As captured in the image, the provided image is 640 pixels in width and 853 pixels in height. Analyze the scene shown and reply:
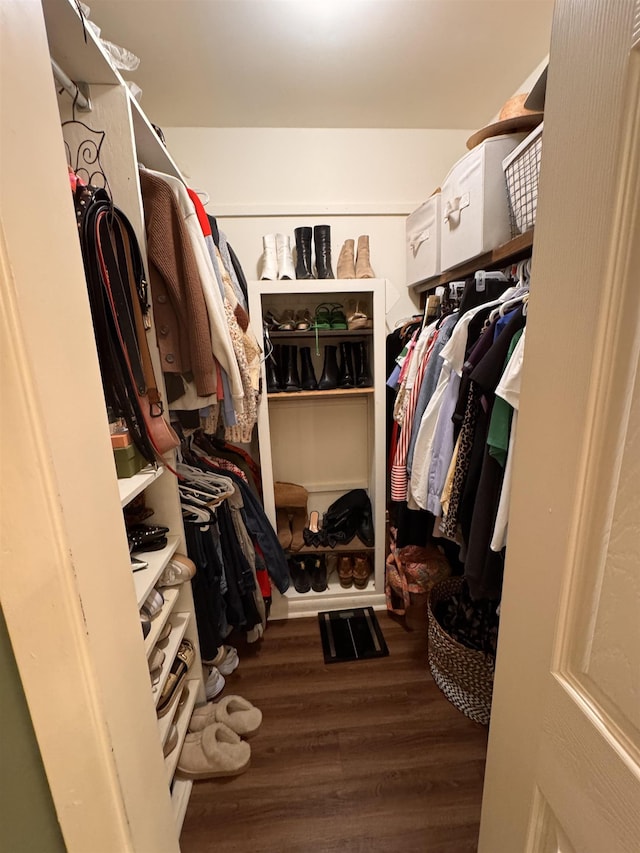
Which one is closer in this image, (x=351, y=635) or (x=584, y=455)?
(x=584, y=455)

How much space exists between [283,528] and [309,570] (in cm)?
28

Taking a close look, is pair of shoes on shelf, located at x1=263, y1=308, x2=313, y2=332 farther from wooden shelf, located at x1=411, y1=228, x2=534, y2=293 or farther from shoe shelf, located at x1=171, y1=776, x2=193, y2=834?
shoe shelf, located at x1=171, y1=776, x2=193, y2=834

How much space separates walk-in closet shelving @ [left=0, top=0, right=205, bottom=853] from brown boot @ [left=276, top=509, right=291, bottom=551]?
1.16 metres

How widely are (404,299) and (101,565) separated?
1.85 metres

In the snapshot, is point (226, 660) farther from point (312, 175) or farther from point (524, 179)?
point (312, 175)

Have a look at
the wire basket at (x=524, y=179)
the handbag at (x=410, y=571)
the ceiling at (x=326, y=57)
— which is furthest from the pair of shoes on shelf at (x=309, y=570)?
the ceiling at (x=326, y=57)

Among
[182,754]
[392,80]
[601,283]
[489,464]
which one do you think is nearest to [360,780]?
[182,754]

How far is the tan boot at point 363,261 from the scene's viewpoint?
165cm

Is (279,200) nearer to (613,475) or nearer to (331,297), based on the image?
(331,297)

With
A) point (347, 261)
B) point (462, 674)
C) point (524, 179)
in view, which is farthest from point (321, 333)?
point (462, 674)

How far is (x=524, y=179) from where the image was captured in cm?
105

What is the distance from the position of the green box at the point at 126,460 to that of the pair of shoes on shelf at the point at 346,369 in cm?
99

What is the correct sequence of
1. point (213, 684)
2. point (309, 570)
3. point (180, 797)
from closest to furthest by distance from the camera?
point (180, 797)
point (213, 684)
point (309, 570)

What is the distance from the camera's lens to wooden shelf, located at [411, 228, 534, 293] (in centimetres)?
104
